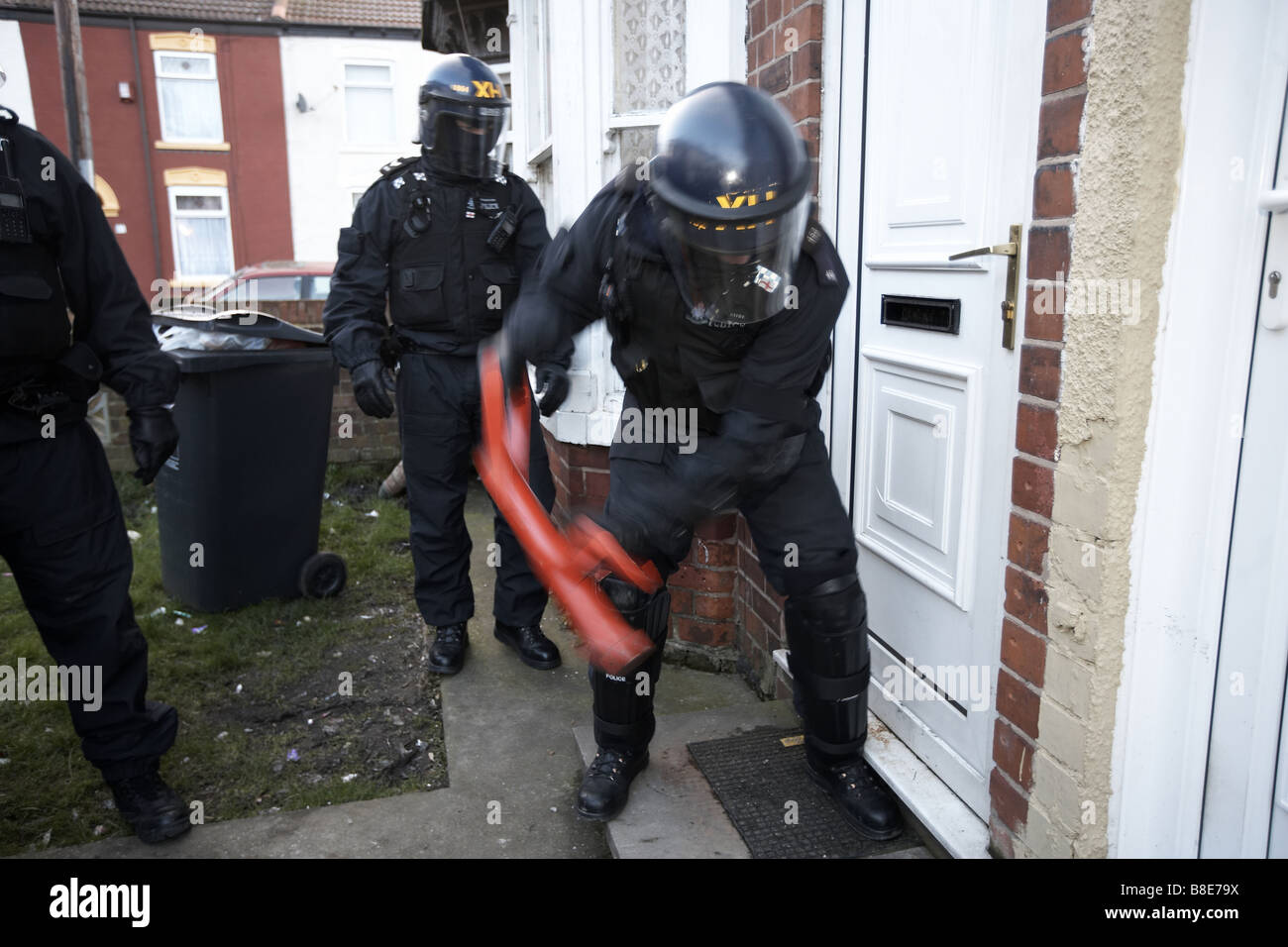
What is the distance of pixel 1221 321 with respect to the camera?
5.50 ft

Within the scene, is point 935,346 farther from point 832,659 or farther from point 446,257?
point 446,257

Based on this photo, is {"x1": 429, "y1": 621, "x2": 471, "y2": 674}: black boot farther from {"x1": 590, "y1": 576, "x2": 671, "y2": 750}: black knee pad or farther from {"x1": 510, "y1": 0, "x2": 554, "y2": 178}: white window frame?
{"x1": 510, "y1": 0, "x2": 554, "y2": 178}: white window frame

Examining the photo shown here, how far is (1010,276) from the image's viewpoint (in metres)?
2.06

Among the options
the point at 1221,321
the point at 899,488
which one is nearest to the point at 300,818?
the point at 899,488

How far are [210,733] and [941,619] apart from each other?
2549 mm

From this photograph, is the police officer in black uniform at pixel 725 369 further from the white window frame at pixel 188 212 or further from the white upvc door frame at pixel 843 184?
the white window frame at pixel 188 212

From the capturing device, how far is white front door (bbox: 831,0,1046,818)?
2.12 meters

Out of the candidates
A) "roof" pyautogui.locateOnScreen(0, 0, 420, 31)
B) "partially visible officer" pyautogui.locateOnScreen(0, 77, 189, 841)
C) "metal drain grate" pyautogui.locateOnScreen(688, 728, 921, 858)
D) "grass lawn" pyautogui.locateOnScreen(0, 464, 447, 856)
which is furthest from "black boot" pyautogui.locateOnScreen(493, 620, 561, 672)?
"roof" pyautogui.locateOnScreen(0, 0, 420, 31)

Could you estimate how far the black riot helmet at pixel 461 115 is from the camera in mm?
3463

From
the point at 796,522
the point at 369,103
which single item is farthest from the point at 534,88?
the point at 369,103

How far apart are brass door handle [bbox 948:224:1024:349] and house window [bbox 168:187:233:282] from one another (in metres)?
21.2

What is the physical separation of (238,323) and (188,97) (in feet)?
62.7

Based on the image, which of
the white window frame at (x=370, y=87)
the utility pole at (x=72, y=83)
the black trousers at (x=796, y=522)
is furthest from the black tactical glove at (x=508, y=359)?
the white window frame at (x=370, y=87)
